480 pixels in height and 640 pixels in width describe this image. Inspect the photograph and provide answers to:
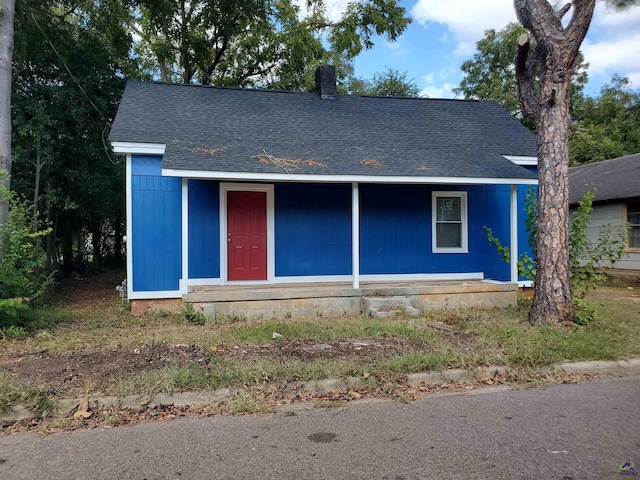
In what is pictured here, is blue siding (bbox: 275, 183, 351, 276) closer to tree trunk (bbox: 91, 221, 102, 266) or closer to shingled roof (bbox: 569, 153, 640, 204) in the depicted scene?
shingled roof (bbox: 569, 153, 640, 204)

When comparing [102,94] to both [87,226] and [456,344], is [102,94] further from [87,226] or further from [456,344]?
[456,344]

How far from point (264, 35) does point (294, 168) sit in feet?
37.0

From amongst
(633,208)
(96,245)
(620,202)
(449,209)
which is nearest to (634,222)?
(633,208)

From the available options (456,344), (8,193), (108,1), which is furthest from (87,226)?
(456,344)

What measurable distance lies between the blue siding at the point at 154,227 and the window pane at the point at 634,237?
1363 centimetres

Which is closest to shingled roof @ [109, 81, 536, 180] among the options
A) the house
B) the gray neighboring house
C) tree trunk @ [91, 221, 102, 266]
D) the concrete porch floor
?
the house

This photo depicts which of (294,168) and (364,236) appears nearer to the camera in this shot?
(294,168)

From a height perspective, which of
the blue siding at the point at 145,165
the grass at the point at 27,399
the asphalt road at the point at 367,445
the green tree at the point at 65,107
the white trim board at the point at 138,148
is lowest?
the asphalt road at the point at 367,445

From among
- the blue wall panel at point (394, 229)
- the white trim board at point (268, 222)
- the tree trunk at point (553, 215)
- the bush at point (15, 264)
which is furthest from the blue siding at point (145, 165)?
the tree trunk at point (553, 215)

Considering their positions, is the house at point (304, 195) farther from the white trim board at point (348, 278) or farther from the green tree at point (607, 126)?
the green tree at point (607, 126)

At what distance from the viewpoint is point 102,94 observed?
554 inches

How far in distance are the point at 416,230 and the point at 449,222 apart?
2.91ft

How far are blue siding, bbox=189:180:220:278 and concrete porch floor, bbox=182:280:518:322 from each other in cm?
54

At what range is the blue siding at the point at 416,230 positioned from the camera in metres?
10.9
